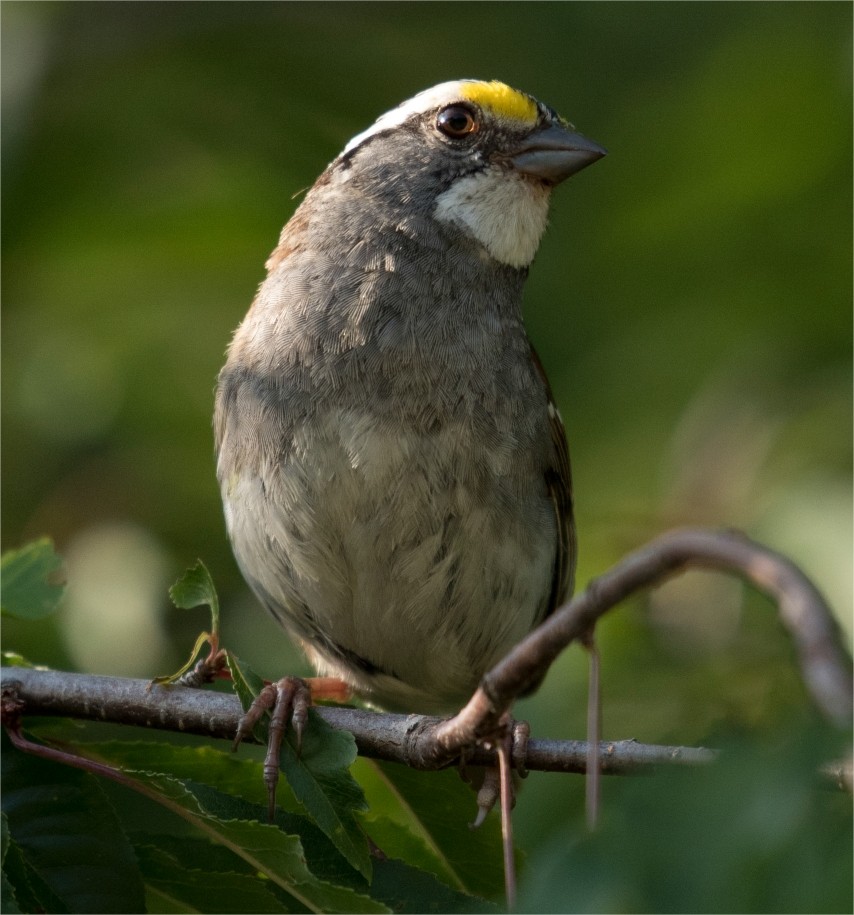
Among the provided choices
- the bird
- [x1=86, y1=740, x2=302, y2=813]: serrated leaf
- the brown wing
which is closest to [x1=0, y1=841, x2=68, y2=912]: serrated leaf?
[x1=86, y1=740, x2=302, y2=813]: serrated leaf

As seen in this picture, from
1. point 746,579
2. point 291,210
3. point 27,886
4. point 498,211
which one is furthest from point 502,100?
point 746,579

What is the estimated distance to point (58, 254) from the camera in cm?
663

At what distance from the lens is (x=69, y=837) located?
319 cm

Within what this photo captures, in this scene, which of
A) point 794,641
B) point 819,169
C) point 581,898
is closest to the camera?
point 794,641

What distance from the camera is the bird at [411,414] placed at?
4.05m

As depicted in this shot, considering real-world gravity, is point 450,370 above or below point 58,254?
below

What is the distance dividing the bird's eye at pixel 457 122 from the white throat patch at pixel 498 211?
184 mm

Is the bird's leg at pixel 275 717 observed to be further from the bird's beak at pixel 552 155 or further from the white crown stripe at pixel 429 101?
the white crown stripe at pixel 429 101

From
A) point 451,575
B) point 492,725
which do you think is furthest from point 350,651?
point 492,725

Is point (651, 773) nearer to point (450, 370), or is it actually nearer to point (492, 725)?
point (492, 725)

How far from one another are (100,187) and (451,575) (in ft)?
11.5

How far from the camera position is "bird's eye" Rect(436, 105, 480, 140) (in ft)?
15.5

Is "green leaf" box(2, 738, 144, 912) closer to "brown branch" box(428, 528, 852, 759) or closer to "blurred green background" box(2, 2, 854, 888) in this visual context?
"brown branch" box(428, 528, 852, 759)

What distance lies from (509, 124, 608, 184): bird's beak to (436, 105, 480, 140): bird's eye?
198 mm
